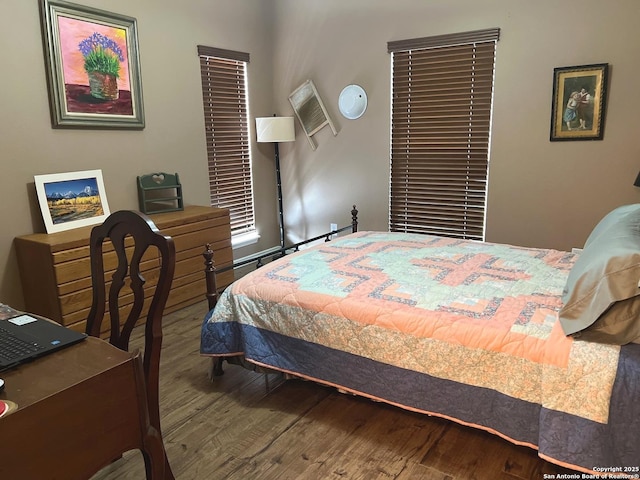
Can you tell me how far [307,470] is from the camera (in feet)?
6.14

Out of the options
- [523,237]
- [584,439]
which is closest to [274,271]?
[584,439]

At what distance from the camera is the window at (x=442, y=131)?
3820 mm

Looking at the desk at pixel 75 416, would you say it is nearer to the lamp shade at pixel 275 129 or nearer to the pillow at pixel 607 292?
the pillow at pixel 607 292

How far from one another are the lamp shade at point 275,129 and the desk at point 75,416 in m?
3.47

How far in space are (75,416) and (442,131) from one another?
3656 mm

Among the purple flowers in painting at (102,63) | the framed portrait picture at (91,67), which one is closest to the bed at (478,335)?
the framed portrait picture at (91,67)

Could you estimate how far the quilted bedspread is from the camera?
62.9 inches

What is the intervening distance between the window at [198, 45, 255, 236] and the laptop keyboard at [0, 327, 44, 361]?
3.21 meters

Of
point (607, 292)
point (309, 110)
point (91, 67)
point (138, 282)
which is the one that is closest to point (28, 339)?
point (138, 282)

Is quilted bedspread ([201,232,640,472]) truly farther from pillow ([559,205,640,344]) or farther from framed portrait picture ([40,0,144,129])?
framed portrait picture ([40,0,144,129])

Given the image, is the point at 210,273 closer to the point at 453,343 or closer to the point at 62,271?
the point at 62,271

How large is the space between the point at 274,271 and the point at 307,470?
1.05 meters

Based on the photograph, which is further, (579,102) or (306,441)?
(579,102)

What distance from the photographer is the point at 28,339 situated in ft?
4.33
